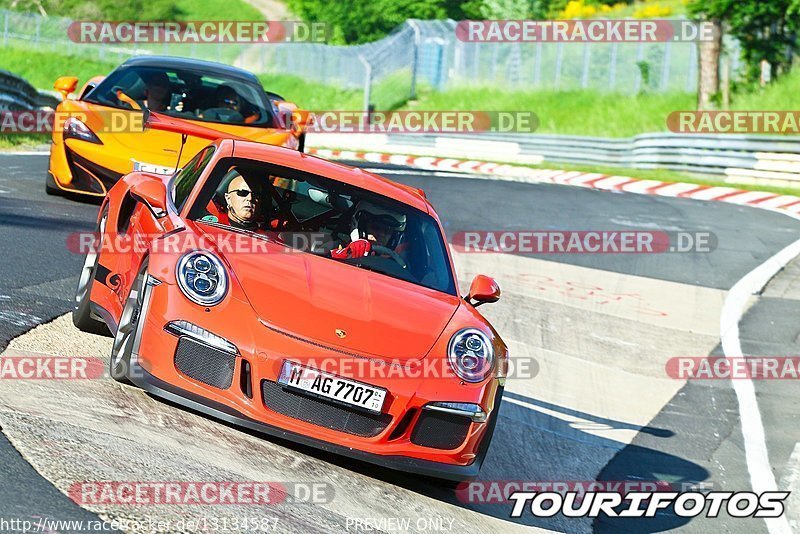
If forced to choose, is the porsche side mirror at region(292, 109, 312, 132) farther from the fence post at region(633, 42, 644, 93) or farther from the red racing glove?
the fence post at region(633, 42, 644, 93)

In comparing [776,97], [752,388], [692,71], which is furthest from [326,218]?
[692,71]

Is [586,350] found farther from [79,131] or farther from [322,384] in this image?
[79,131]

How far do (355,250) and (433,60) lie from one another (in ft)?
135

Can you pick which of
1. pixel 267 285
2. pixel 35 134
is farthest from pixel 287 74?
pixel 267 285

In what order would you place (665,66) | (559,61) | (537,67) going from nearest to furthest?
1. (665,66)
2. (559,61)
3. (537,67)

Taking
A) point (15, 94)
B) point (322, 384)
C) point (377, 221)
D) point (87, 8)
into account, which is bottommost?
point (322, 384)

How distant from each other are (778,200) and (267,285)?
52.8 ft

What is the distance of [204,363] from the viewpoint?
538 centimetres

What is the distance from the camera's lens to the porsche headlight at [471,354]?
5.71 m

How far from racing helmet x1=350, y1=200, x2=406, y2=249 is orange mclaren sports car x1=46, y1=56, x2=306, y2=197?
406cm

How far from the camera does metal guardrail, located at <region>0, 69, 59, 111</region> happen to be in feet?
68.3

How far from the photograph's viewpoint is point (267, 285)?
18.8 feet

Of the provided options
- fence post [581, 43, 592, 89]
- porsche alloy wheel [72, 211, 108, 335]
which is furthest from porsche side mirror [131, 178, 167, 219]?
fence post [581, 43, 592, 89]

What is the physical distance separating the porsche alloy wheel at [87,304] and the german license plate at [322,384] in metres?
1.97
